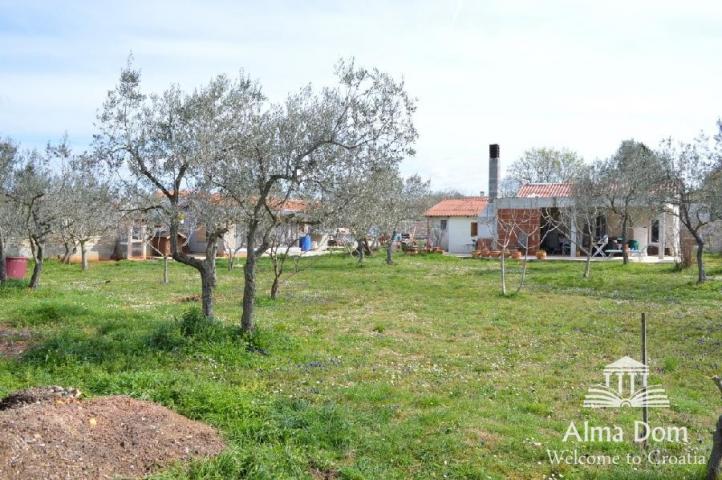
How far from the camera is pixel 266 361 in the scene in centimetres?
1032

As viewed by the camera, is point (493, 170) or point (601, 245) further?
point (493, 170)

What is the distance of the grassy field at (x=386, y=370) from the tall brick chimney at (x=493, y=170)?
23.8 meters

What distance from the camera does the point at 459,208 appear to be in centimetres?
5003

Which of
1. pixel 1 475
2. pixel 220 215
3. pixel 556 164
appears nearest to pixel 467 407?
pixel 1 475

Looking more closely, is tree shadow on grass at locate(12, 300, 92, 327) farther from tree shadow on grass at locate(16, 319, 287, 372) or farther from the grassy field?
tree shadow on grass at locate(16, 319, 287, 372)

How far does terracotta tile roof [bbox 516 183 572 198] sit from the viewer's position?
138 ft

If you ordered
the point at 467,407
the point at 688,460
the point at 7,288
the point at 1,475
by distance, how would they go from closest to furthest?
the point at 1,475, the point at 688,460, the point at 467,407, the point at 7,288

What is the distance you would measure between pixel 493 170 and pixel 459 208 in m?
6.59

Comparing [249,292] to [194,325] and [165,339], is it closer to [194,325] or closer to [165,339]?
[194,325]

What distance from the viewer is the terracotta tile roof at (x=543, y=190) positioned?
42.0 metres

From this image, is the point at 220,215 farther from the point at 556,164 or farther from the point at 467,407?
the point at 556,164

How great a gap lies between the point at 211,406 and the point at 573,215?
29.6 m

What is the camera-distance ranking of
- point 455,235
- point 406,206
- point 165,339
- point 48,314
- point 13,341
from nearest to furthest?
point 165,339 → point 13,341 → point 48,314 → point 406,206 → point 455,235

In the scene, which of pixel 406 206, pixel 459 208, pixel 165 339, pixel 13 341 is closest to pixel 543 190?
pixel 459 208
